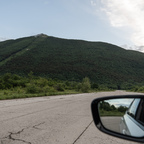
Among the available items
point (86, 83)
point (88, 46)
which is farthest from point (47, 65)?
point (86, 83)

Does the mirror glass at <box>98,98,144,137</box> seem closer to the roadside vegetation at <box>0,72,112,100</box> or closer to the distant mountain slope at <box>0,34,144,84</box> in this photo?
the roadside vegetation at <box>0,72,112,100</box>

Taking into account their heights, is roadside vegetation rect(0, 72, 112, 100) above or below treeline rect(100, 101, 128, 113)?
below

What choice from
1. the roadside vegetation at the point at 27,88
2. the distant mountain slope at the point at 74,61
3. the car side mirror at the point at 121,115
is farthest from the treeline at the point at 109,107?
the distant mountain slope at the point at 74,61

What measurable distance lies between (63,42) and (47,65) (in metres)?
42.4

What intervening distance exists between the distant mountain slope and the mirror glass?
79.5m

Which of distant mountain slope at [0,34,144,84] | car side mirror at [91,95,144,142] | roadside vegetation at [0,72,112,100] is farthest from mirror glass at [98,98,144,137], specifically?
distant mountain slope at [0,34,144,84]

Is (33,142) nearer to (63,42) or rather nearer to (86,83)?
(86,83)

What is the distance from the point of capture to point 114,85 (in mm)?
83500

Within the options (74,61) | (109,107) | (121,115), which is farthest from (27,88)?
(74,61)

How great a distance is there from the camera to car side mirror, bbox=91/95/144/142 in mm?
1689

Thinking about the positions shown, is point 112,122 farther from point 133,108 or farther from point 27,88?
point 27,88

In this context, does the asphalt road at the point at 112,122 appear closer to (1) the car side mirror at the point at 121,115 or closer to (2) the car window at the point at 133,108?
(1) the car side mirror at the point at 121,115

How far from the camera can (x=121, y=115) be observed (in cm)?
188

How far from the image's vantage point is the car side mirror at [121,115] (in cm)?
169
